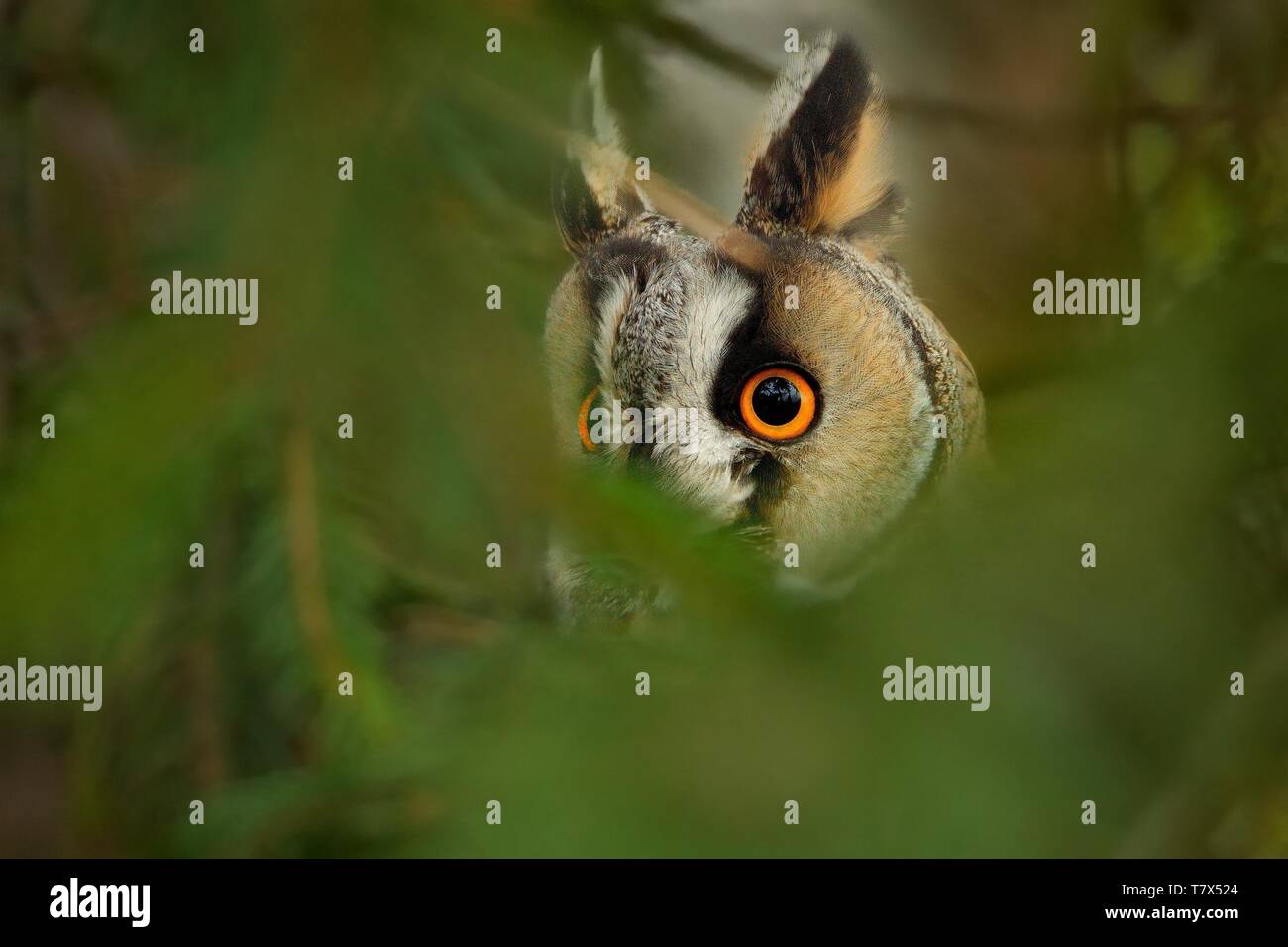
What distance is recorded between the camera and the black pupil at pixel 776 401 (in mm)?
742

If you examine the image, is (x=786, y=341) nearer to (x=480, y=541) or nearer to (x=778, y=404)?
(x=778, y=404)

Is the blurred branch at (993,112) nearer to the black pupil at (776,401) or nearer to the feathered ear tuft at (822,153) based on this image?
the feathered ear tuft at (822,153)

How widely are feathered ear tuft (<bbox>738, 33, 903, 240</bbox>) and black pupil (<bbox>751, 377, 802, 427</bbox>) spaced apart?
12 cm

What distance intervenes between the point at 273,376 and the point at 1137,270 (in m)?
0.51

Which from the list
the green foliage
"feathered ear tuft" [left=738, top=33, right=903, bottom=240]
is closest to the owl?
"feathered ear tuft" [left=738, top=33, right=903, bottom=240]

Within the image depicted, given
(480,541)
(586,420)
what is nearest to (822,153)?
(586,420)

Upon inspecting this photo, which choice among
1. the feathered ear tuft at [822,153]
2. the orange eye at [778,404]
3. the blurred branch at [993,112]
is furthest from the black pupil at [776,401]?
the blurred branch at [993,112]

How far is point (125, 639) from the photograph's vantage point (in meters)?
0.41

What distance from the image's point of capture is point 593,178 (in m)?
0.59

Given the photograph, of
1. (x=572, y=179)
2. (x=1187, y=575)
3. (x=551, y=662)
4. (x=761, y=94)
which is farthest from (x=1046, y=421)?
(x=761, y=94)

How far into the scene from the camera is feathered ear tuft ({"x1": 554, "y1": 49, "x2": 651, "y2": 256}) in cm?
46

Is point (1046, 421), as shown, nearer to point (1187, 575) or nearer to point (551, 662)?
point (1187, 575)

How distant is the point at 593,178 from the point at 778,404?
0.81 feet
